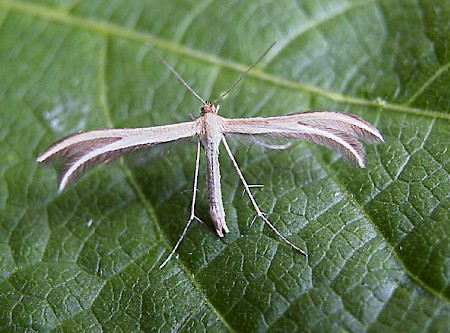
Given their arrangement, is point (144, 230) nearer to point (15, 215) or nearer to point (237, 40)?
point (15, 215)

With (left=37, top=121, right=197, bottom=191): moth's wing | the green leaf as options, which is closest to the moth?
(left=37, top=121, right=197, bottom=191): moth's wing

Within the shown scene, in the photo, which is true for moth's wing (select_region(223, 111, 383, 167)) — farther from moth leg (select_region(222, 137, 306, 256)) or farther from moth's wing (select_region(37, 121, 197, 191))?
moth's wing (select_region(37, 121, 197, 191))

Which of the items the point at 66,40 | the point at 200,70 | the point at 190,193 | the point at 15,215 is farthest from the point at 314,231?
the point at 66,40

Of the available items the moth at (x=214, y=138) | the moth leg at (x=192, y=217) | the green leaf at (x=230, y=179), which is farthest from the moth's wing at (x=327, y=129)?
the moth leg at (x=192, y=217)

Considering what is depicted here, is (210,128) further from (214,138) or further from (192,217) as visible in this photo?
(192,217)

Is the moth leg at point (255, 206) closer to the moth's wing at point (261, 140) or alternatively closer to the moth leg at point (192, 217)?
the moth's wing at point (261, 140)

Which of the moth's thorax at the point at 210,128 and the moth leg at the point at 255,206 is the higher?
the moth's thorax at the point at 210,128
